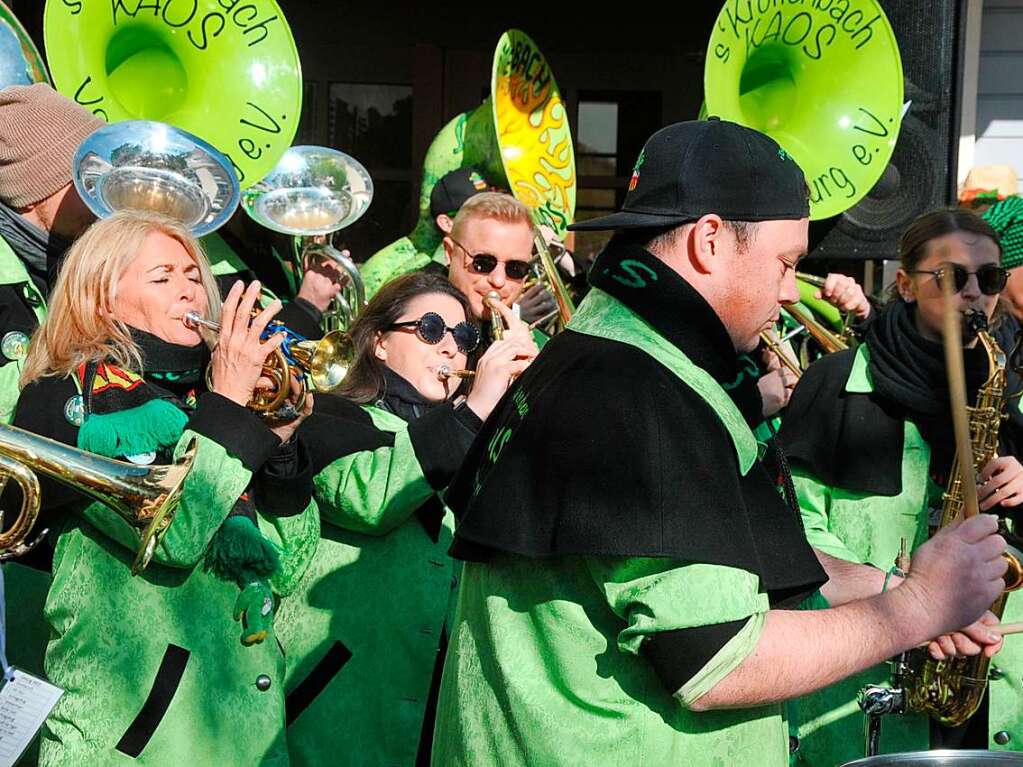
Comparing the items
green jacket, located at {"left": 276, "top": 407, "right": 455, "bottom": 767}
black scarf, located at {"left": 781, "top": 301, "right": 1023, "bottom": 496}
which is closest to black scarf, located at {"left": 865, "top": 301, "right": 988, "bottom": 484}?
black scarf, located at {"left": 781, "top": 301, "right": 1023, "bottom": 496}

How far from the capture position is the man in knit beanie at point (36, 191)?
11.2 ft

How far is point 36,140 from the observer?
369 centimetres

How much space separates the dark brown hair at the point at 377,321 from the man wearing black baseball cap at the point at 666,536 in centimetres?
138

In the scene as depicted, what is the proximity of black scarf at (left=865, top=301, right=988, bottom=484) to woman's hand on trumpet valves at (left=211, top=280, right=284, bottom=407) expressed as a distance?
4.98 feet

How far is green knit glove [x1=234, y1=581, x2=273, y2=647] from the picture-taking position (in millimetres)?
2926

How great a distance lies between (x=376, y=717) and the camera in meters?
3.21

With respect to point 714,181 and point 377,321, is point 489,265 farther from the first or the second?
point 714,181

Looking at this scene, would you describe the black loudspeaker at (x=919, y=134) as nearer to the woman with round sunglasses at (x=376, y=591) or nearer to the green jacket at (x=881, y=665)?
the green jacket at (x=881, y=665)

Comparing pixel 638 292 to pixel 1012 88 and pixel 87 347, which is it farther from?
pixel 1012 88

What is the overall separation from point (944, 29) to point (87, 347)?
407 cm

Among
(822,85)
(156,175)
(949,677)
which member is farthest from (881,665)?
(822,85)

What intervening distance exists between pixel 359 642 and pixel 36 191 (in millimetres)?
1474

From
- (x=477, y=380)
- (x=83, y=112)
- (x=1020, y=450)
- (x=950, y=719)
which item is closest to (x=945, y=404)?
(x=1020, y=450)

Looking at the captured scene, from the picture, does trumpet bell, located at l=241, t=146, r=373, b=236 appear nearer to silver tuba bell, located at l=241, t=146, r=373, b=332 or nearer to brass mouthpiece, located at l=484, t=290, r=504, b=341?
silver tuba bell, located at l=241, t=146, r=373, b=332
